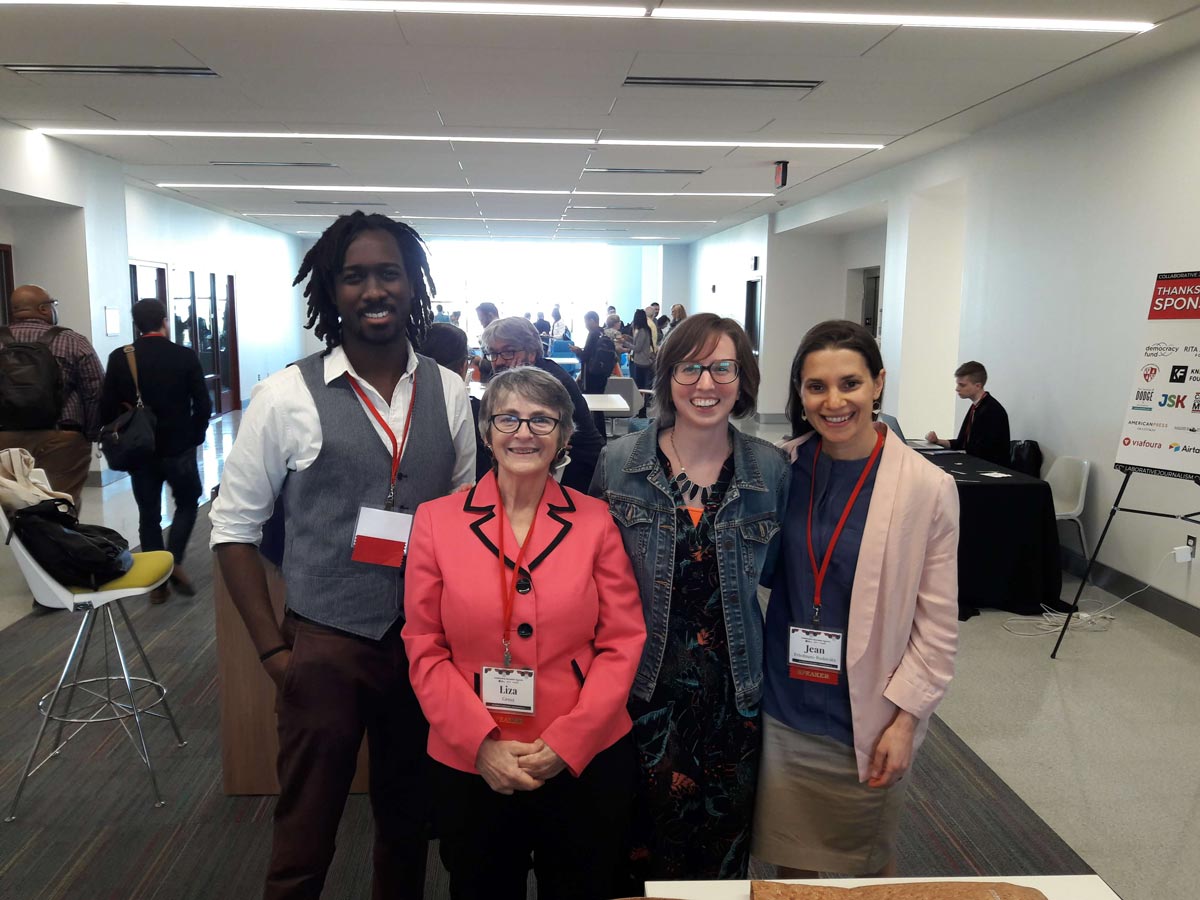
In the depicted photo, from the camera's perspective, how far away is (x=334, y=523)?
1.77 meters

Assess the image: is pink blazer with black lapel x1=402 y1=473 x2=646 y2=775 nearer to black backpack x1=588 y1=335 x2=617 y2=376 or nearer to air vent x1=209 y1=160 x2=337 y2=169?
air vent x1=209 y1=160 x2=337 y2=169

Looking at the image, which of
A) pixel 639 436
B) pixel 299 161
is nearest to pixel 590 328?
pixel 299 161

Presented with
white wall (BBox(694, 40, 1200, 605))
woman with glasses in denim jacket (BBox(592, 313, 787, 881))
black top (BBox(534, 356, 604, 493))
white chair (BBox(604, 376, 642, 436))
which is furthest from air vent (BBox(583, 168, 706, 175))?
woman with glasses in denim jacket (BBox(592, 313, 787, 881))

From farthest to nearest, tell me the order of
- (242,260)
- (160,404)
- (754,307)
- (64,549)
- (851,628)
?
1. (242,260)
2. (754,307)
3. (160,404)
4. (64,549)
5. (851,628)

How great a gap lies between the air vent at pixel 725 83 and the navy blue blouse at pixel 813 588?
422 cm

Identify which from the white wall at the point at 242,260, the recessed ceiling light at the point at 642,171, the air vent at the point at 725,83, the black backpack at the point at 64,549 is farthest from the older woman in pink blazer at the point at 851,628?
the white wall at the point at 242,260

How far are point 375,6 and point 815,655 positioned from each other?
12.2 ft

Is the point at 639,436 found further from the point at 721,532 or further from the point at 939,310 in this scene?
the point at 939,310

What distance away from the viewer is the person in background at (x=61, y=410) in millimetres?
5076

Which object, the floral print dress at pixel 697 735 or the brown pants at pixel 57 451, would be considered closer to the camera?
the floral print dress at pixel 697 735

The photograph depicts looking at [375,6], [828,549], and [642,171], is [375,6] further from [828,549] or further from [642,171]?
[642,171]

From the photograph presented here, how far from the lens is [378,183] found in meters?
10.2

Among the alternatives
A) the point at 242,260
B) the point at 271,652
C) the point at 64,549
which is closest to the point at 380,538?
the point at 271,652

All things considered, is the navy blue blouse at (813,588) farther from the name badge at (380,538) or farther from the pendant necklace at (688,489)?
the name badge at (380,538)
